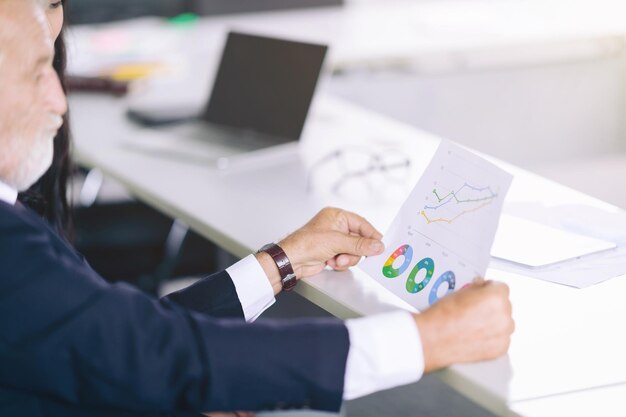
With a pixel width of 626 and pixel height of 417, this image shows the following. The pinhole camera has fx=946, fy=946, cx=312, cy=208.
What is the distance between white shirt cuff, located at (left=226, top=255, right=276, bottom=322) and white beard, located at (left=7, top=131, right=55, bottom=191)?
0.37 meters

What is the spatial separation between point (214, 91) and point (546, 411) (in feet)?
4.94

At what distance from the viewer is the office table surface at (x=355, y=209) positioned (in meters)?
1.16

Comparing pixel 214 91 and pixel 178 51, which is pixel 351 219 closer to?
pixel 214 91

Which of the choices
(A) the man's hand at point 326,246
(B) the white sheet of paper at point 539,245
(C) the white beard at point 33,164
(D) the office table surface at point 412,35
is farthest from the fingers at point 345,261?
(D) the office table surface at point 412,35

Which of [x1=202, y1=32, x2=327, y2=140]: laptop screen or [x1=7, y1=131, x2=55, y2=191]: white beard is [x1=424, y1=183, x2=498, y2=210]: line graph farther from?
[x1=202, y1=32, x2=327, y2=140]: laptop screen

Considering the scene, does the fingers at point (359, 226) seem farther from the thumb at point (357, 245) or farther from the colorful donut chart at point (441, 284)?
the colorful donut chart at point (441, 284)

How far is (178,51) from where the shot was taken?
3.22m

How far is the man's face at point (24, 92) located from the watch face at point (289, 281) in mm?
444

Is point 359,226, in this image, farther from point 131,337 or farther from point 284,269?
point 131,337

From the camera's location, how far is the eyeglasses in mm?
1969

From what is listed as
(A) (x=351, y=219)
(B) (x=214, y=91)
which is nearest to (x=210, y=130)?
(B) (x=214, y=91)

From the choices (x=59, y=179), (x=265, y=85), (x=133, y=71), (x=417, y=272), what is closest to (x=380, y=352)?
(x=417, y=272)

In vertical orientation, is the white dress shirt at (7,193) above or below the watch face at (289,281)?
above

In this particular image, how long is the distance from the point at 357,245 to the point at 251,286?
178 mm
